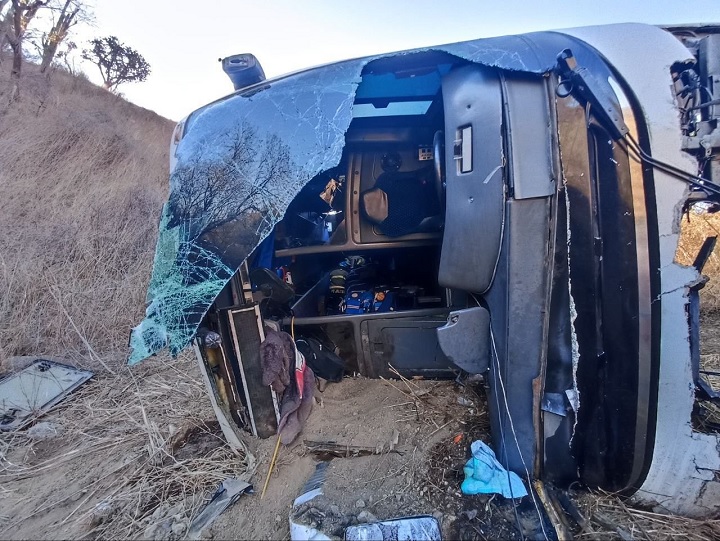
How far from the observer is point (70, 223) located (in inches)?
226

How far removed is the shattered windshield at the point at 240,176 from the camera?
1780mm

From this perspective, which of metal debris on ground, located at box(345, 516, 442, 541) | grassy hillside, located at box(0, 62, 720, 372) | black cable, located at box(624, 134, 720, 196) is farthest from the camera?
grassy hillside, located at box(0, 62, 720, 372)

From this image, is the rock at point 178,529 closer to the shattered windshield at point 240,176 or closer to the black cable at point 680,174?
the shattered windshield at point 240,176

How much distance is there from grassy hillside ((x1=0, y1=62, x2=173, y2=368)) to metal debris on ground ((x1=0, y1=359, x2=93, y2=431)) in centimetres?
48

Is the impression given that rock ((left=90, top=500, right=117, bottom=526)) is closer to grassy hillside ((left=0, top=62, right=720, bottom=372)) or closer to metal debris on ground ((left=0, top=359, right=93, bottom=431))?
metal debris on ground ((left=0, top=359, right=93, bottom=431))

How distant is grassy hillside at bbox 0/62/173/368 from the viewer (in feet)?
13.6

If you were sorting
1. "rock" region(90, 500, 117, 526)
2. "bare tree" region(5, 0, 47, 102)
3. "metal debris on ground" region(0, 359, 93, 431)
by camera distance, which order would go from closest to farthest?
"rock" region(90, 500, 117, 526)
"metal debris on ground" region(0, 359, 93, 431)
"bare tree" region(5, 0, 47, 102)

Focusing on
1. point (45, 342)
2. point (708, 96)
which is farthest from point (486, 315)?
point (45, 342)

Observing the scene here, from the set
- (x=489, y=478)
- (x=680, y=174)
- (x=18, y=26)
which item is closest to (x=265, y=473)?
(x=489, y=478)

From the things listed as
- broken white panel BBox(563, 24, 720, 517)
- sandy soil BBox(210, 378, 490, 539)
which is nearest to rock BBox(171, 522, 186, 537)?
sandy soil BBox(210, 378, 490, 539)

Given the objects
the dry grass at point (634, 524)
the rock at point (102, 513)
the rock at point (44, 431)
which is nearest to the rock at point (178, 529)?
the rock at point (102, 513)

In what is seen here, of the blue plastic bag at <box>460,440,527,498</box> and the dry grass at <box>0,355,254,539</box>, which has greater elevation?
the blue plastic bag at <box>460,440,527,498</box>

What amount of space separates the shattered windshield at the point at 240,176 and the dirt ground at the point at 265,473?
0.89m

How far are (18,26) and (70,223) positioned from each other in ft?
31.8
